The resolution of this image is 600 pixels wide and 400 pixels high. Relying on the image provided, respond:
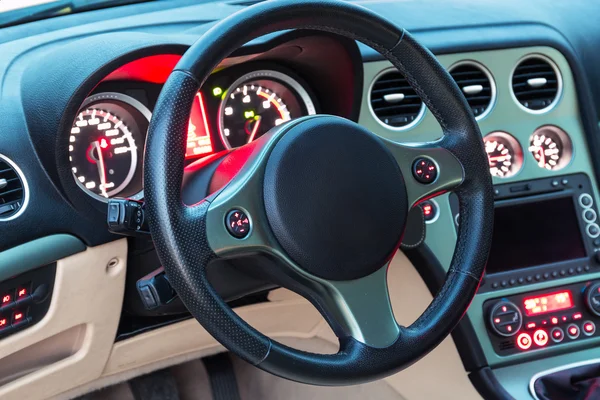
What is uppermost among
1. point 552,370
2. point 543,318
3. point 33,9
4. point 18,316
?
point 33,9

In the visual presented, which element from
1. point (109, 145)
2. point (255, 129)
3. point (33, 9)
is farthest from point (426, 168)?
point (33, 9)

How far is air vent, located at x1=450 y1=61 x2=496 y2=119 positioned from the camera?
6.16 ft

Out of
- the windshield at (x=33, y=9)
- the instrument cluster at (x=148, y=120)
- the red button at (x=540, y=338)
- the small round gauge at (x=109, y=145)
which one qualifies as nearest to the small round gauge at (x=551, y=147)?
the red button at (x=540, y=338)

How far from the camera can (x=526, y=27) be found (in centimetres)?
198

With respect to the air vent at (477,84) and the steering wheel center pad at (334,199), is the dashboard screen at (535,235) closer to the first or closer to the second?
the air vent at (477,84)

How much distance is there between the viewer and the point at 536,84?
76.4 inches

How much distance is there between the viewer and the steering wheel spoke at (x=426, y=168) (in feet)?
4.07

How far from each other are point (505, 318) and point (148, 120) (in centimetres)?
100

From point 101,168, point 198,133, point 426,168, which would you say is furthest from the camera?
point 198,133

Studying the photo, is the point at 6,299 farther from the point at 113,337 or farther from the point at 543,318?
the point at 543,318

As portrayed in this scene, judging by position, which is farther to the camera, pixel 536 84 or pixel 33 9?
pixel 536 84

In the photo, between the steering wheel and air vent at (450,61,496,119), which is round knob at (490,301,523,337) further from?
the steering wheel

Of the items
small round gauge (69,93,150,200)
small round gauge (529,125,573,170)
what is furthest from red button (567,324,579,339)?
small round gauge (69,93,150,200)

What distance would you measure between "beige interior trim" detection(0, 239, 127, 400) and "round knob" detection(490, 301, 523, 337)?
921mm
